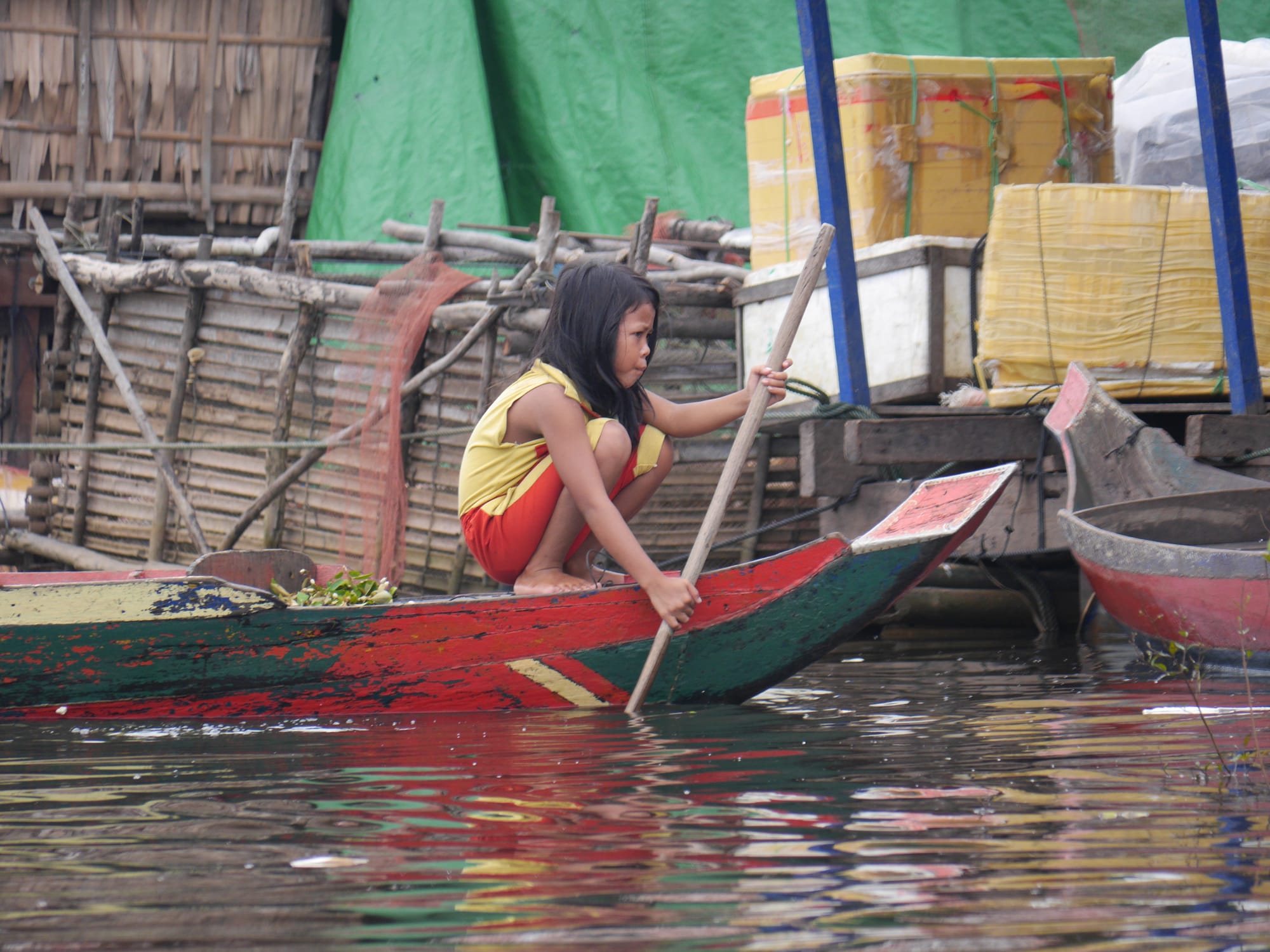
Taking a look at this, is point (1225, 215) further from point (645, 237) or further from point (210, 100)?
point (210, 100)

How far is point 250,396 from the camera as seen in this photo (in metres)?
7.71

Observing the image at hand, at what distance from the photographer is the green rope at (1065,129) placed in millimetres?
5730

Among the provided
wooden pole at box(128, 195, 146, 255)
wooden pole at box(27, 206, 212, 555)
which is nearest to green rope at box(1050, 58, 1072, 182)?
wooden pole at box(27, 206, 212, 555)

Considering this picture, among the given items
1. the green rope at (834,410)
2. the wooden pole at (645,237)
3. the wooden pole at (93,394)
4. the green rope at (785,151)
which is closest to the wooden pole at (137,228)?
the wooden pole at (93,394)

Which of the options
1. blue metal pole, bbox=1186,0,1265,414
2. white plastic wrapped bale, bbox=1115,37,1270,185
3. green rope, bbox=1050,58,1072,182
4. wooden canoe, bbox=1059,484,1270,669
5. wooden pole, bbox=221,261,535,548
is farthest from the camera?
wooden pole, bbox=221,261,535,548

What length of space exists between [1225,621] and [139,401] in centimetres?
599

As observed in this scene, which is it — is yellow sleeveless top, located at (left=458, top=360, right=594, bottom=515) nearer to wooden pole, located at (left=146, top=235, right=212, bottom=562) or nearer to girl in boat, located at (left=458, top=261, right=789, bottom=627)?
girl in boat, located at (left=458, top=261, right=789, bottom=627)

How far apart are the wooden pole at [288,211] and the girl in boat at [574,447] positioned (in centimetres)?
391

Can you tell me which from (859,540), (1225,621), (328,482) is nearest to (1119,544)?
(1225,621)

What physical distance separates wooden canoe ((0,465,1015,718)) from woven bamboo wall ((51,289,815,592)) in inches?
116

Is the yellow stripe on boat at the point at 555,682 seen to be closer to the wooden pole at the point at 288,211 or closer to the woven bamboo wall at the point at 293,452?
the woven bamboo wall at the point at 293,452

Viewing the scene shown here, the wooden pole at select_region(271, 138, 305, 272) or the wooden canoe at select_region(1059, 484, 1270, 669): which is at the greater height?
the wooden pole at select_region(271, 138, 305, 272)

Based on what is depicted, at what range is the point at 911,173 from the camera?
565 cm

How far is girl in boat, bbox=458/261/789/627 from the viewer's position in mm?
3527
